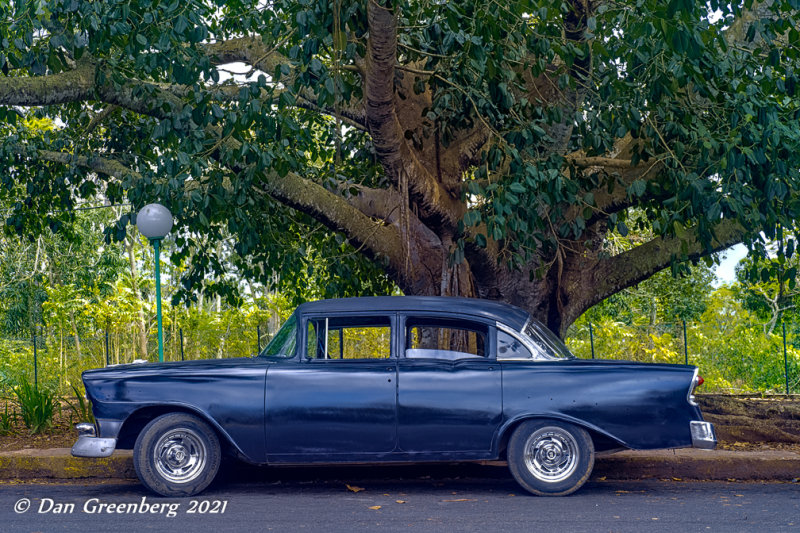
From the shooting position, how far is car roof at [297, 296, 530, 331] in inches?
279

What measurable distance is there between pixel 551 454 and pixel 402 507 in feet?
4.10

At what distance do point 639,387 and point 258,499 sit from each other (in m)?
3.02

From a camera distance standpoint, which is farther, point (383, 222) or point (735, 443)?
point (383, 222)

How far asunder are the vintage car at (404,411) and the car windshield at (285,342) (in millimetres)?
104

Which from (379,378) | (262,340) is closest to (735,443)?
(379,378)

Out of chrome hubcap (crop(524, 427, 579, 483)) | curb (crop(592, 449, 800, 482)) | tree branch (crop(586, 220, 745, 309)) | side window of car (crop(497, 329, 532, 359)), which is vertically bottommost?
curb (crop(592, 449, 800, 482))

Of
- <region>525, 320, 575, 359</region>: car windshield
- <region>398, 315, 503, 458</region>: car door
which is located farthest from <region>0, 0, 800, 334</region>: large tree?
<region>398, 315, 503, 458</region>: car door

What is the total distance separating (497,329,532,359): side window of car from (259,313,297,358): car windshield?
162cm

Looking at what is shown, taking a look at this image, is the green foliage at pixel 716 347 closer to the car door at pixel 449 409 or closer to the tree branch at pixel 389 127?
the tree branch at pixel 389 127

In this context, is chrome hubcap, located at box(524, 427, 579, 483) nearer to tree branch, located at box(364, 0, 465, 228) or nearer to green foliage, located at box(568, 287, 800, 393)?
tree branch, located at box(364, 0, 465, 228)

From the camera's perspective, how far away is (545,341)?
23.7 ft

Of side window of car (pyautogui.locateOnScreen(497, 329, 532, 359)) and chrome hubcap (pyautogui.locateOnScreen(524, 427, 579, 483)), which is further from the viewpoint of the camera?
side window of car (pyautogui.locateOnScreen(497, 329, 532, 359))

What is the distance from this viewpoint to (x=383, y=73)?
8344mm

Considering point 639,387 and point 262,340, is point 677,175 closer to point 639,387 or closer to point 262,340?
point 639,387
